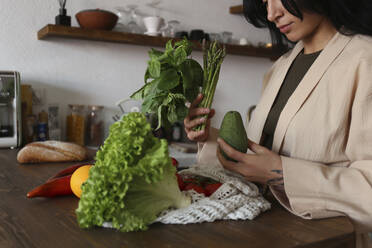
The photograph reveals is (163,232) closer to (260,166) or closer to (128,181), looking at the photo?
(128,181)

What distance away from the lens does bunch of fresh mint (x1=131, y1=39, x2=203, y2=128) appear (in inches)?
35.3

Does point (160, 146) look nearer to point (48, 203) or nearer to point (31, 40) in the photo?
point (48, 203)

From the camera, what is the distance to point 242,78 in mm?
2977

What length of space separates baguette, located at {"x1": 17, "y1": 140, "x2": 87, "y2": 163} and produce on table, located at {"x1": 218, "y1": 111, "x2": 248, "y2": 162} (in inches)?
33.7

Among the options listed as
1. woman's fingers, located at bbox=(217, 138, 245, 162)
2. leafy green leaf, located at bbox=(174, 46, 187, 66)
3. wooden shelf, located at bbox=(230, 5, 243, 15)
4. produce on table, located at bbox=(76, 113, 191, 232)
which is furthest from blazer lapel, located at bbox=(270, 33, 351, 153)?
wooden shelf, located at bbox=(230, 5, 243, 15)

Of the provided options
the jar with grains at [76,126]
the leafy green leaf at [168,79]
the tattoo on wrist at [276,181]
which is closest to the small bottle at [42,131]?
the jar with grains at [76,126]

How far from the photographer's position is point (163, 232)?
2.31 ft

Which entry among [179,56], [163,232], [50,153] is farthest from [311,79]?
[50,153]

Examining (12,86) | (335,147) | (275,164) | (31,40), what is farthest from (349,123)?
(31,40)

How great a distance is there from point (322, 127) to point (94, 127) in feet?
5.16

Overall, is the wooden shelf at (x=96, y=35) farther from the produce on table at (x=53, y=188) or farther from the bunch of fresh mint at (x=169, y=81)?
the produce on table at (x=53, y=188)

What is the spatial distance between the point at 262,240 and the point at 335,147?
511 millimetres

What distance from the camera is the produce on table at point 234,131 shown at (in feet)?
3.01

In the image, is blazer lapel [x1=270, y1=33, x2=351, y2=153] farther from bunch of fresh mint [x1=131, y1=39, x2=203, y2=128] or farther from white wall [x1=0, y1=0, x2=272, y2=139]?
white wall [x1=0, y1=0, x2=272, y2=139]
